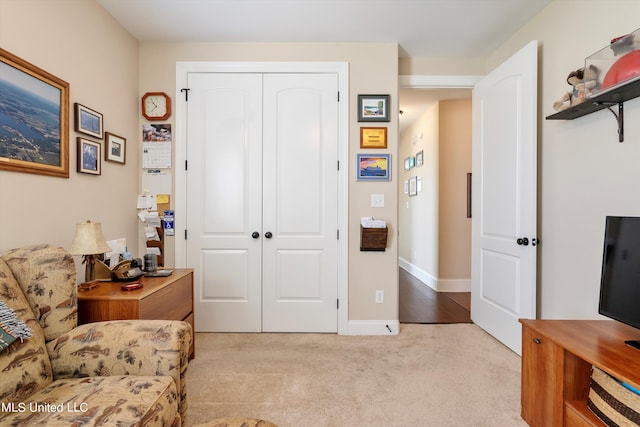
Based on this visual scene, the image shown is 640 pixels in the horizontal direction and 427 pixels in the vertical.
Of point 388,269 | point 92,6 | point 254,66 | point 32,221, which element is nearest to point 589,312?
point 388,269

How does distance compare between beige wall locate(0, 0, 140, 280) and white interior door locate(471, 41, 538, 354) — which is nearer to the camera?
beige wall locate(0, 0, 140, 280)

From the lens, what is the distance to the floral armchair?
3.52 ft

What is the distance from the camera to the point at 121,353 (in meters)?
1.33

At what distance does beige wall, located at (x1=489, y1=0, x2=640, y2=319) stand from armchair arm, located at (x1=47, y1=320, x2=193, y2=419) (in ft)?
7.73

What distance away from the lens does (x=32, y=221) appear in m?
1.75

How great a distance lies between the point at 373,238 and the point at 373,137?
899mm

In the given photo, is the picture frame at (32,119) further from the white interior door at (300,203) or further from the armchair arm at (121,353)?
the white interior door at (300,203)

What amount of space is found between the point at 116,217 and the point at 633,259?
3.20 m

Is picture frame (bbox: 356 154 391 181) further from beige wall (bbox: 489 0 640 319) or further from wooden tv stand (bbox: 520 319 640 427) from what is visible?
wooden tv stand (bbox: 520 319 640 427)

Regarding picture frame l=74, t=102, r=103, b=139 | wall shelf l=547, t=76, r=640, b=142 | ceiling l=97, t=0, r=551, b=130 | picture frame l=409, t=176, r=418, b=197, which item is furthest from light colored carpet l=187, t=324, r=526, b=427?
picture frame l=409, t=176, r=418, b=197

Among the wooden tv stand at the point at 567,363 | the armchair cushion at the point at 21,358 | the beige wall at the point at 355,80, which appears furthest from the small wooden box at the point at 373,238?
the armchair cushion at the point at 21,358

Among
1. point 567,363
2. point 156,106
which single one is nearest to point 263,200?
point 156,106

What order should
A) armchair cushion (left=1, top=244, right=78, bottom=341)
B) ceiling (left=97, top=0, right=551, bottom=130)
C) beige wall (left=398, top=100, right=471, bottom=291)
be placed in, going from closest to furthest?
armchair cushion (left=1, top=244, right=78, bottom=341), ceiling (left=97, top=0, right=551, bottom=130), beige wall (left=398, top=100, right=471, bottom=291)

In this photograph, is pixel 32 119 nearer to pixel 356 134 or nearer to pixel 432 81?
pixel 356 134
